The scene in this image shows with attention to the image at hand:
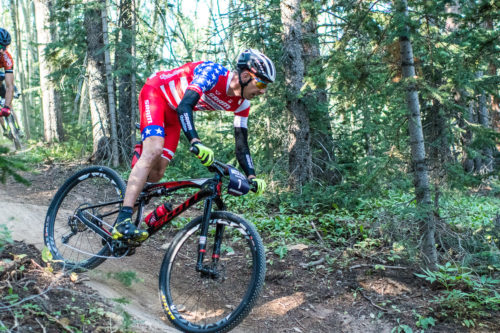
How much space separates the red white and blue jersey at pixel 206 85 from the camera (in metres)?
3.73

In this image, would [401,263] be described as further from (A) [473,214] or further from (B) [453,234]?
(A) [473,214]

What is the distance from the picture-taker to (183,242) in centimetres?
367

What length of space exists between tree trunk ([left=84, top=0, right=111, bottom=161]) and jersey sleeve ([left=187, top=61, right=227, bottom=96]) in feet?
24.0

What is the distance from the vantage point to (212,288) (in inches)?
174

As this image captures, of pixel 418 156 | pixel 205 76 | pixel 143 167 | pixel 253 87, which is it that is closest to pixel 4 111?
pixel 143 167

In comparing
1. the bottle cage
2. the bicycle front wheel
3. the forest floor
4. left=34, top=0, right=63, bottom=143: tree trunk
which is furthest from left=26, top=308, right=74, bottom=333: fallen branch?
left=34, top=0, right=63, bottom=143: tree trunk

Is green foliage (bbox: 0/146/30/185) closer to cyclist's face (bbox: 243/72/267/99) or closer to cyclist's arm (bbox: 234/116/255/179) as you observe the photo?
cyclist's arm (bbox: 234/116/255/179)

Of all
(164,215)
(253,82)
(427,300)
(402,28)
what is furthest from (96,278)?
(402,28)

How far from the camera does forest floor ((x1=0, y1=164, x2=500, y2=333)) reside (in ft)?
9.32

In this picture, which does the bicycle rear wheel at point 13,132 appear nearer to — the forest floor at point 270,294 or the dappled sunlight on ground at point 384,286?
the forest floor at point 270,294

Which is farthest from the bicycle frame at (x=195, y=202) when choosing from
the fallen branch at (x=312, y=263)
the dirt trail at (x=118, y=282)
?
the fallen branch at (x=312, y=263)

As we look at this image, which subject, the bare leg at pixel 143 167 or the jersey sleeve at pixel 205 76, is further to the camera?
the bare leg at pixel 143 167

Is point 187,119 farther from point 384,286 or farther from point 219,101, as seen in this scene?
point 384,286

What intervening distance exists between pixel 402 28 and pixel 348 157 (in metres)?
4.47
